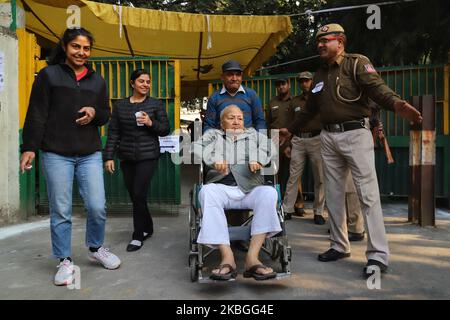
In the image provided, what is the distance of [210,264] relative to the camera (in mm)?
3830

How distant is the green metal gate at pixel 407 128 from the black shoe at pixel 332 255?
125 inches

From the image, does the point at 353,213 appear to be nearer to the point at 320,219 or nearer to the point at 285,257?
the point at 320,219

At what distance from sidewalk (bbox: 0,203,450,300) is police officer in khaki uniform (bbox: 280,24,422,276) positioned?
0.27 metres

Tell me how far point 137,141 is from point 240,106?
111 cm

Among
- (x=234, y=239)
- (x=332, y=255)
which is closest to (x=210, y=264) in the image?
(x=234, y=239)

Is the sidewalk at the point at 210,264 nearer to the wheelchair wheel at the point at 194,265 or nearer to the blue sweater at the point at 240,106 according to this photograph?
the wheelchair wheel at the point at 194,265

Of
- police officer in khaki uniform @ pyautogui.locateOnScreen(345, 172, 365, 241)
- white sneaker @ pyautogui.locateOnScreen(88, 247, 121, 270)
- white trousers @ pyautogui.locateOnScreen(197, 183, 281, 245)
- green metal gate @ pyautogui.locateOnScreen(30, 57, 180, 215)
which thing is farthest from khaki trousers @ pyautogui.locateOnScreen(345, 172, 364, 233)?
white sneaker @ pyautogui.locateOnScreen(88, 247, 121, 270)

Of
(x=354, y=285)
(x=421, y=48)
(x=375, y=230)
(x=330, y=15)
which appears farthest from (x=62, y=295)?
(x=330, y=15)

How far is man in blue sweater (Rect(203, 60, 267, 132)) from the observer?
4402mm

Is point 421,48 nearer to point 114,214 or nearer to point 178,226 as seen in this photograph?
point 178,226

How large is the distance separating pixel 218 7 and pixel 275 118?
5100 mm

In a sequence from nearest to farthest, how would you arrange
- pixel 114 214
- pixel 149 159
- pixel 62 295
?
pixel 62 295, pixel 149 159, pixel 114 214

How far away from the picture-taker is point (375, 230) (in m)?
3.55

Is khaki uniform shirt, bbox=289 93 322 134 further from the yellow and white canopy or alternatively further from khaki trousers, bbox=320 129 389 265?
khaki trousers, bbox=320 129 389 265
